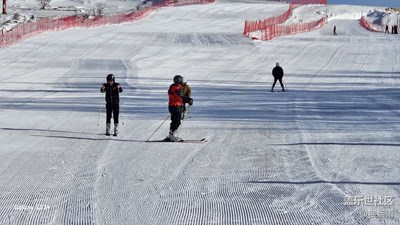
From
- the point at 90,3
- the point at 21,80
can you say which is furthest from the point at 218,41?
the point at 90,3

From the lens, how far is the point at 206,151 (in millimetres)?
13859

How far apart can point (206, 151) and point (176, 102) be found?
4.99 ft

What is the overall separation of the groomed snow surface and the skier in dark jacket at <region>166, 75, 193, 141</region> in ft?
1.47

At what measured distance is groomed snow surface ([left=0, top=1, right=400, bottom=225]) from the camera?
9336 mm

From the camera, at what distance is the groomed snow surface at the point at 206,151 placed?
30.6ft

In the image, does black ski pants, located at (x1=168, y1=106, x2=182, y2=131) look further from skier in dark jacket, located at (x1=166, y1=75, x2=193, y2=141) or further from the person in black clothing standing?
the person in black clothing standing

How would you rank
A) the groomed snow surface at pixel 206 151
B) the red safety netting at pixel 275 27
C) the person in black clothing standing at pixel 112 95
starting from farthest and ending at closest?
1. the red safety netting at pixel 275 27
2. the person in black clothing standing at pixel 112 95
3. the groomed snow surface at pixel 206 151

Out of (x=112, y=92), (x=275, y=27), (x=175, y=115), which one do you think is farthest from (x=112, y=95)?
(x=275, y=27)

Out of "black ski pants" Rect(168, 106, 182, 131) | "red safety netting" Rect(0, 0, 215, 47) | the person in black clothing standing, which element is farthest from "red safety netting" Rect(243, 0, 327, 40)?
"black ski pants" Rect(168, 106, 182, 131)

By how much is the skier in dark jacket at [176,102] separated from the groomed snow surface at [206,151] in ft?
1.47

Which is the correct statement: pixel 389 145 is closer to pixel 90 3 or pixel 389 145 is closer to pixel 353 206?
pixel 353 206

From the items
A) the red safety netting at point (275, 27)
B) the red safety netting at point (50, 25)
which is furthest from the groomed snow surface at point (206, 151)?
the red safety netting at point (275, 27)

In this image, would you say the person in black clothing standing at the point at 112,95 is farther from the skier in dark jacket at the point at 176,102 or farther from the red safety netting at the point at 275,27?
the red safety netting at the point at 275,27

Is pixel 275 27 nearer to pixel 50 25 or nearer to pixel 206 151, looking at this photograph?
pixel 50 25
